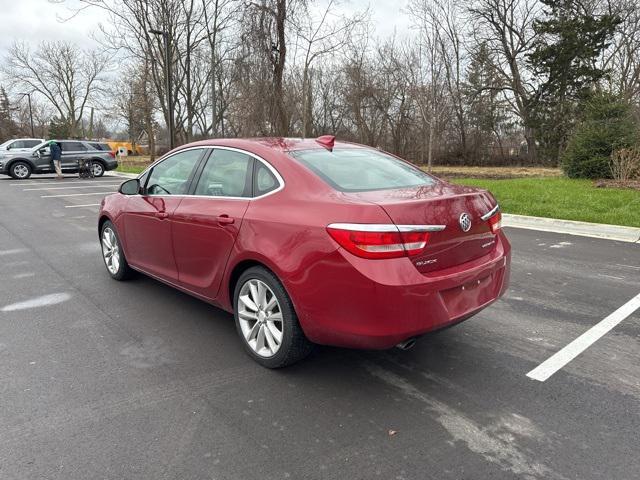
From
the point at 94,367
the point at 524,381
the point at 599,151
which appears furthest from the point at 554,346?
the point at 599,151

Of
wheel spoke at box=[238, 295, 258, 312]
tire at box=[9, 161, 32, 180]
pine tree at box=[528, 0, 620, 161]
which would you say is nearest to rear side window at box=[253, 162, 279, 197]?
wheel spoke at box=[238, 295, 258, 312]

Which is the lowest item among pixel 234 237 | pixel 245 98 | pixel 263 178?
pixel 234 237

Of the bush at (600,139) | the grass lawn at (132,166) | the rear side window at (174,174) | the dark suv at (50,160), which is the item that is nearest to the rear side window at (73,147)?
the dark suv at (50,160)

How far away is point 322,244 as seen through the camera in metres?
2.84

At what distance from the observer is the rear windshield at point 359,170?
331cm

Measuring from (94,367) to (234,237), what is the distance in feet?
4.40

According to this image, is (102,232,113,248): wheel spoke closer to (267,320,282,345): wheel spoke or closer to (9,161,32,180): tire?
(267,320,282,345): wheel spoke

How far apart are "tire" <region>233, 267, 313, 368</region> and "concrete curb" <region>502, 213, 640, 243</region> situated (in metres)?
6.46

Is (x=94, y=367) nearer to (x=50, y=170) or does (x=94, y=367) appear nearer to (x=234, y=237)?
(x=234, y=237)

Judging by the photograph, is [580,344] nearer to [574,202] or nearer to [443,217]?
[443,217]

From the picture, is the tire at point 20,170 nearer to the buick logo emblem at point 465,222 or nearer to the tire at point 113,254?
the tire at point 113,254

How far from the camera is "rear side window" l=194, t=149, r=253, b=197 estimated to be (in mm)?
3594

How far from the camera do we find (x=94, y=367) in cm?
340

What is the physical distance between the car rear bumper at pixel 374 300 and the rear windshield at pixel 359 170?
2.17 feet
